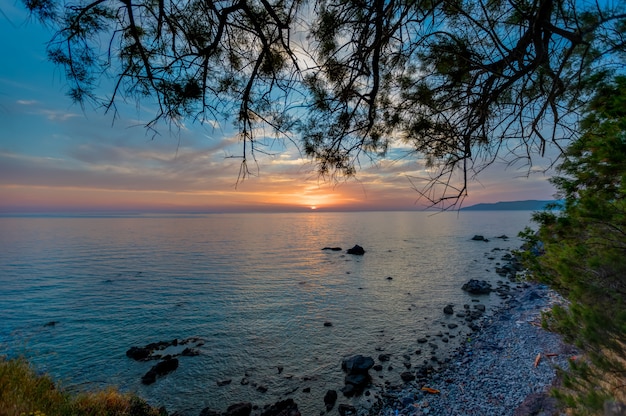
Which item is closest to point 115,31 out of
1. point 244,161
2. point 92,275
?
point 244,161

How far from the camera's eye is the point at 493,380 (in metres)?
8.37

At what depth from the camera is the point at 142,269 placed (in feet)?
91.1

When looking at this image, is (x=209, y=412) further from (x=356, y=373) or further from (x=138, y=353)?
(x=138, y=353)

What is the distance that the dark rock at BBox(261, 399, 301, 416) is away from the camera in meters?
7.54

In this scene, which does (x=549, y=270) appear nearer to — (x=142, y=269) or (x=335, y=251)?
(x=142, y=269)

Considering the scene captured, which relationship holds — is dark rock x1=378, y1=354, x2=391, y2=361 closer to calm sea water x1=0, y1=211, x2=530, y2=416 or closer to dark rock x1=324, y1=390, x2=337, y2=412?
calm sea water x1=0, y1=211, x2=530, y2=416

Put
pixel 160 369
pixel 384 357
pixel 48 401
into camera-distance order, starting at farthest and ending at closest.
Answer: pixel 384 357 → pixel 160 369 → pixel 48 401

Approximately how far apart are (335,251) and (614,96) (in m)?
39.6

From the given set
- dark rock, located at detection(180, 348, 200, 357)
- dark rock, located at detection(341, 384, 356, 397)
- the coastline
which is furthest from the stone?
dark rock, located at detection(180, 348, 200, 357)

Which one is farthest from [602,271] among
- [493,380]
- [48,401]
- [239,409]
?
[48,401]

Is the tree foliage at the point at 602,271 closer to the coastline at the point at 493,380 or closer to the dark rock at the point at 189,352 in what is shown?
the coastline at the point at 493,380

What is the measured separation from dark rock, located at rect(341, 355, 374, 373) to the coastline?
3.81ft

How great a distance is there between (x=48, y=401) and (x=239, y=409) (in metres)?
4.49

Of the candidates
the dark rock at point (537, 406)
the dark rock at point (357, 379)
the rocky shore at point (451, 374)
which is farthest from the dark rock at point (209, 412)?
the dark rock at point (537, 406)
